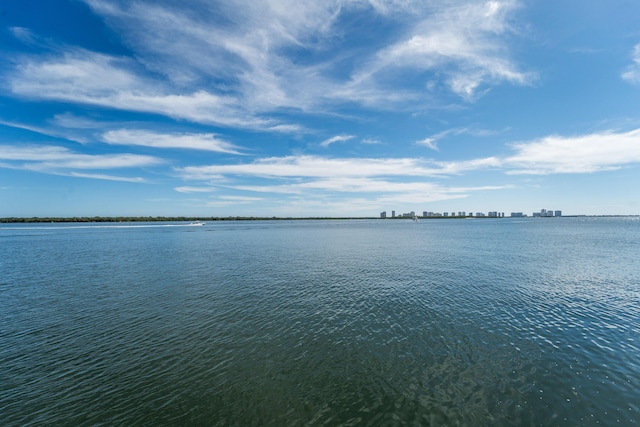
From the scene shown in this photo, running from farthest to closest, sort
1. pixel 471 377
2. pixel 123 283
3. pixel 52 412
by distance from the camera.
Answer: pixel 123 283 < pixel 471 377 < pixel 52 412

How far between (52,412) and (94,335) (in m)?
8.40

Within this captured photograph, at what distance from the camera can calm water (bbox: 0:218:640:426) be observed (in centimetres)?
1162

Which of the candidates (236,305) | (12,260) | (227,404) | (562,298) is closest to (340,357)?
(227,404)

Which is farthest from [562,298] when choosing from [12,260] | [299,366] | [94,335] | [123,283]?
[12,260]

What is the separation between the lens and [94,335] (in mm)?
18625

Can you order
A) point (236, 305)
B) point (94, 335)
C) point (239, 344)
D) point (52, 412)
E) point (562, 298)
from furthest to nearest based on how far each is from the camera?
1. point (562, 298)
2. point (236, 305)
3. point (94, 335)
4. point (239, 344)
5. point (52, 412)

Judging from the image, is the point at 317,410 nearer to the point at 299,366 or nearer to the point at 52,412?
the point at 299,366

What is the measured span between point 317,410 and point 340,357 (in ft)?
14.2

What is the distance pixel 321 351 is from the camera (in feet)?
54.2

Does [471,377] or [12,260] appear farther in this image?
[12,260]

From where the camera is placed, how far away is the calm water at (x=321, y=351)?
11.6 meters

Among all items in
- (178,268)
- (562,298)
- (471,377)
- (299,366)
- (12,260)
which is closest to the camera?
(471,377)

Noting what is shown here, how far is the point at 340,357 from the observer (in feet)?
51.9

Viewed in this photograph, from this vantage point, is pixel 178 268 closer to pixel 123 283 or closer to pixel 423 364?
pixel 123 283
